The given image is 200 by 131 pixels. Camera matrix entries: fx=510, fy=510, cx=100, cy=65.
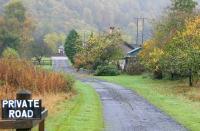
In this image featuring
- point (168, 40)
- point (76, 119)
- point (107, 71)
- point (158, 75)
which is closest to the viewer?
point (76, 119)

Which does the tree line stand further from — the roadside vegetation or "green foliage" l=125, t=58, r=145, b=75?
the roadside vegetation

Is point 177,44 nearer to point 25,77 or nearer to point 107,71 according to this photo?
point 25,77

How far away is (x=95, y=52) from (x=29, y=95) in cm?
7627

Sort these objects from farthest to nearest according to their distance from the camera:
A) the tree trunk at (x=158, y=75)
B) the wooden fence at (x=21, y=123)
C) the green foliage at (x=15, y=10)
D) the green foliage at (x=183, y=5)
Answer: the green foliage at (x=15, y=10)
the tree trunk at (x=158, y=75)
the green foliage at (x=183, y=5)
the wooden fence at (x=21, y=123)

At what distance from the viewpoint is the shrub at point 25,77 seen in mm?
27688

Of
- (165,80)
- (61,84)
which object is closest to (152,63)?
(165,80)

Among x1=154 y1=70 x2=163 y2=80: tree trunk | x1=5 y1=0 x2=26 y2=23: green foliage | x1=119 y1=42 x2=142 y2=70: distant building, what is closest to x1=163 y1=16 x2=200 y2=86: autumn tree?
x1=154 y1=70 x2=163 y2=80: tree trunk

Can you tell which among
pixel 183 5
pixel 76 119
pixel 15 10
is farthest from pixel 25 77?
pixel 15 10

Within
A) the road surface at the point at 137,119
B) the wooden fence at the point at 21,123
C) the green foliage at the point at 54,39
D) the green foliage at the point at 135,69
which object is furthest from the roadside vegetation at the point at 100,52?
the green foliage at the point at 54,39

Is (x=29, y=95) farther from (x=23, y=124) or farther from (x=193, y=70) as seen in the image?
(x=193, y=70)

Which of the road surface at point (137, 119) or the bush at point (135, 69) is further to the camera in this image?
the bush at point (135, 69)

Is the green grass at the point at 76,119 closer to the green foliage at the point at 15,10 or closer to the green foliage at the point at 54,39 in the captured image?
the green foliage at the point at 15,10

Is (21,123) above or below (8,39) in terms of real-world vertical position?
below

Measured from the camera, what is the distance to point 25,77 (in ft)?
95.3
